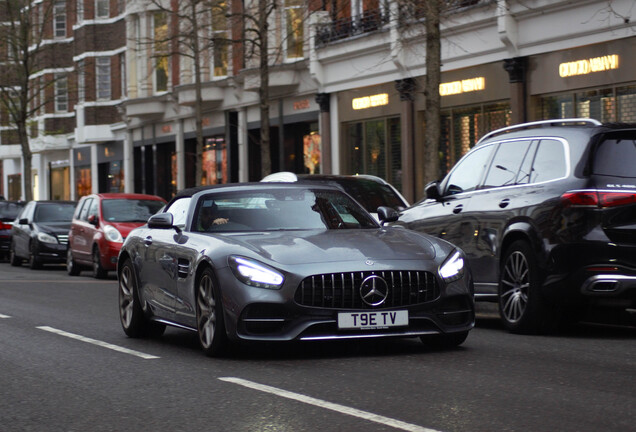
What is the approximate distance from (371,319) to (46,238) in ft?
67.2

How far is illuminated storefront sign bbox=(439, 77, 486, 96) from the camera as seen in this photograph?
2831 cm

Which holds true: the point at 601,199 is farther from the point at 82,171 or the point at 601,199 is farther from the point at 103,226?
the point at 82,171

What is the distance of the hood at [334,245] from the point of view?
951 centimetres

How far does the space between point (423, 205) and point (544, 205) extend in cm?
278

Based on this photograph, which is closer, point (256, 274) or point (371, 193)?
point (256, 274)

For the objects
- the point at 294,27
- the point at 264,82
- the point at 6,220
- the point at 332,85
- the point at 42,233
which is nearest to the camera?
the point at 42,233

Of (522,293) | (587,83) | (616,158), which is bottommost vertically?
(522,293)

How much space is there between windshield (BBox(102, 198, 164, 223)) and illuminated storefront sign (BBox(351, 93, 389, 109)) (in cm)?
873

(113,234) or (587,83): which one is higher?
(587,83)

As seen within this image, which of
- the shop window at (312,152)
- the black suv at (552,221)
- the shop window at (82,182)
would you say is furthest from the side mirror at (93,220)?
the shop window at (82,182)

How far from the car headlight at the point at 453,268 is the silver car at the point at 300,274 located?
0.01m

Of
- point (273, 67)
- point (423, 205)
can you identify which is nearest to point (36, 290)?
point (423, 205)

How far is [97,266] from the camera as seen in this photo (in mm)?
24531

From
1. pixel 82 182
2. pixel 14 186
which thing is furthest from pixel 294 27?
pixel 14 186
